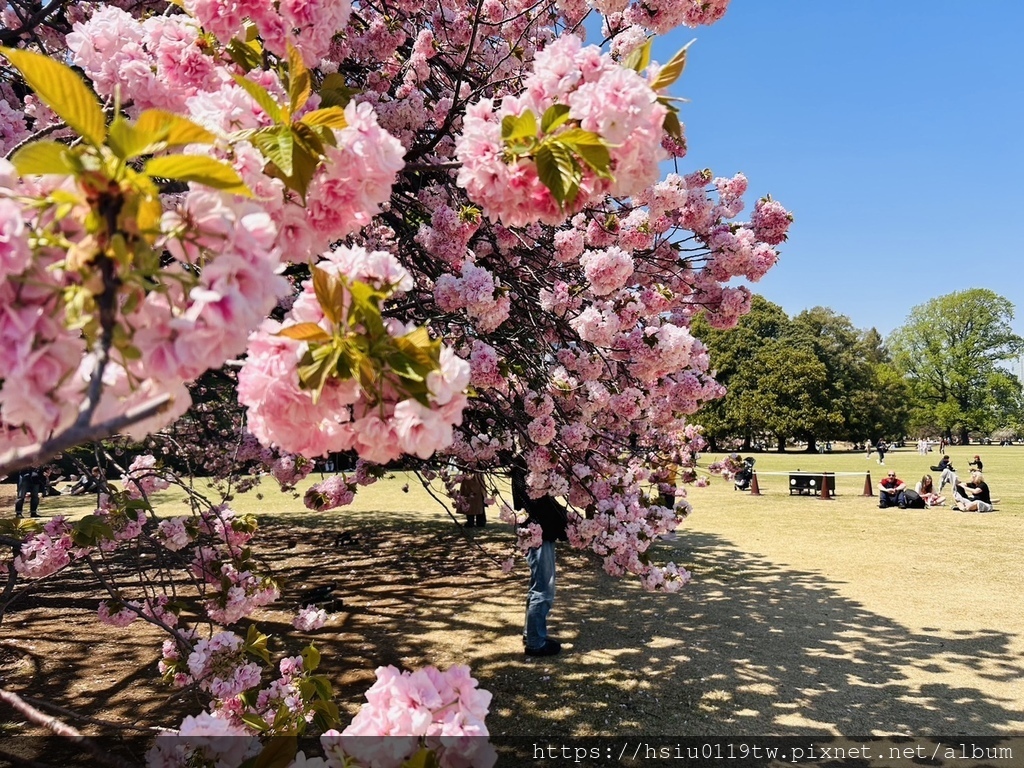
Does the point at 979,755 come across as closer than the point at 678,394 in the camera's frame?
Yes

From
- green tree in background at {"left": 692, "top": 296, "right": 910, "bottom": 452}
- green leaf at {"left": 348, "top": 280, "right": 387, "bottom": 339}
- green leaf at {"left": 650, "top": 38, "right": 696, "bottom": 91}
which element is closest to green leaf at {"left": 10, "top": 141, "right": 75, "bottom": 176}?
green leaf at {"left": 348, "top": 280, "right": 387, "bottom": 339}

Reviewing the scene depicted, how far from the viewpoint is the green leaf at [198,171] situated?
1.02 m

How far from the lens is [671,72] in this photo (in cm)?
166

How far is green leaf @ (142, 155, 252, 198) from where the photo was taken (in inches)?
40.0

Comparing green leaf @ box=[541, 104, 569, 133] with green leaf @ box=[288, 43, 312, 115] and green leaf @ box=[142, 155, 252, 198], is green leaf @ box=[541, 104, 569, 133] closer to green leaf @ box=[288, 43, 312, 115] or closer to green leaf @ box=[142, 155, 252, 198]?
green leaf @ box=[288, 43, 312, 115]

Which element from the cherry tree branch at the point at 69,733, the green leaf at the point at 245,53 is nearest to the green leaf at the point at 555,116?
the green leaf at the point at 245,53

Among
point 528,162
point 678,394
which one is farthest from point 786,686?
point 528,162

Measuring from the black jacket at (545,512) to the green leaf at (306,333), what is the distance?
15.5 ft

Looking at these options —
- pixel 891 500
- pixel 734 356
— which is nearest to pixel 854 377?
pixel 734 356

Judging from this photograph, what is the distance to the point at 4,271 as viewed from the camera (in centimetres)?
96

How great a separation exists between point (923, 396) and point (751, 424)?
23200mm

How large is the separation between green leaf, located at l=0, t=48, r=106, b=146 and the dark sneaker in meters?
6.39

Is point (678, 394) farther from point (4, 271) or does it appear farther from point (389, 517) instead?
point (389, 517)

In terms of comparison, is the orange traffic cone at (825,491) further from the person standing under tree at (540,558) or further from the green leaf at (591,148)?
the green leaf at (591,148)
